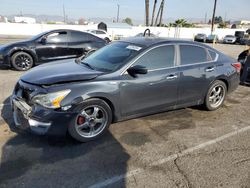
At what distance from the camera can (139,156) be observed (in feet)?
11.2

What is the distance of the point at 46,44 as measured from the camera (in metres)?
8.81

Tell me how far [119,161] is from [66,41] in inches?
272

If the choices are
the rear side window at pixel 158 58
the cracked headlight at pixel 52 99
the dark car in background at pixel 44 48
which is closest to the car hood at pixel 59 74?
the cracked headlight at pixel 52 99

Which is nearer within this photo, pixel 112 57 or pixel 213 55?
pixel 112 57

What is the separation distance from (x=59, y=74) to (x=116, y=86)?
0.88 metres

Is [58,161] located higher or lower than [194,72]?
lower

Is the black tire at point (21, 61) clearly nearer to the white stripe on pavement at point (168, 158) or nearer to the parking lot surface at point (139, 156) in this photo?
the parking lot surface at point (139, 156)

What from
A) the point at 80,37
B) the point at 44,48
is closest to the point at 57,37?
the point at 44,48

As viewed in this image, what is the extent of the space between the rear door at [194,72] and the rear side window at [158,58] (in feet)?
0.74

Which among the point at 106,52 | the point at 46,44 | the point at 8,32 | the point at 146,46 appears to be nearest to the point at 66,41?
the point at 46,44

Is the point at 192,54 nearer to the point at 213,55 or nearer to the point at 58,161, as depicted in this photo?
the point at 213,55

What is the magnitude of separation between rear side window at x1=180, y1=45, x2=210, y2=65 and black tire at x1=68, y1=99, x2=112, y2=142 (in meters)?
1.77

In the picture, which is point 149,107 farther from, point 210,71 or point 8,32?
point 8,32

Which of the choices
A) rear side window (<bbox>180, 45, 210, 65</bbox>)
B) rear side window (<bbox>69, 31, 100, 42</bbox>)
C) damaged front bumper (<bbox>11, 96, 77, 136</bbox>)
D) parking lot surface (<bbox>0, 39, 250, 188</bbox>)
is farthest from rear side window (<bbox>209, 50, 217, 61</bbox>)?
rear side window (<bbox>69, 31, 100, 42</bbox>)
